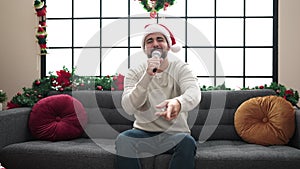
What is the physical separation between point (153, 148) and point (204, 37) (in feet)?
5.82

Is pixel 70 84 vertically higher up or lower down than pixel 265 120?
higher up

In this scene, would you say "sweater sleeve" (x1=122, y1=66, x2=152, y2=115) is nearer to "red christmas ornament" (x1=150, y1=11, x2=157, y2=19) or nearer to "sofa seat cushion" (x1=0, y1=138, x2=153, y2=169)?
"sofa seat cushion" (x1=0, y1=138, x2=153, y2=169)

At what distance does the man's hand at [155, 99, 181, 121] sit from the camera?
179cm

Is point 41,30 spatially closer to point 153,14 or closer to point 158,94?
point 153,14

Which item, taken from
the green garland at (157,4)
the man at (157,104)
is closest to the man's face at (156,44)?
the man at (157,104)

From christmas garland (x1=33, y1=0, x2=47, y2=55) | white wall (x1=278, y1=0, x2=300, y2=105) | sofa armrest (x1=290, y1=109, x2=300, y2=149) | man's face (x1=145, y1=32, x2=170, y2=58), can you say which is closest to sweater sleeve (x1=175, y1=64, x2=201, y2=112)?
man's face (x1=145, y1=32, x2=170, y2=58)

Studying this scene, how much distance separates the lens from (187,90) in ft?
7.39

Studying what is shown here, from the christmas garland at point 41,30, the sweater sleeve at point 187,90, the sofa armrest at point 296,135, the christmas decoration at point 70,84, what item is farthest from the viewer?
the christmas garland at point 41,30

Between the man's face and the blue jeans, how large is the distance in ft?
1.64

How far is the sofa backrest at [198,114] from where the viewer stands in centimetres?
296

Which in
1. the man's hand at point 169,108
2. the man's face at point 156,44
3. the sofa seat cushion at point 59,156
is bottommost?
the sofa seat cushion at point 59,156

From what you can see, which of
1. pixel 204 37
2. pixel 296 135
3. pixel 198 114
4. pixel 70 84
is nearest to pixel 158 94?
pixel 198 114

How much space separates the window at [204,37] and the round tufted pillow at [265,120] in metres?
0.84

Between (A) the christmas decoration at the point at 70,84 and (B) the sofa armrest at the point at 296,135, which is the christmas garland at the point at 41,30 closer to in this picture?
(A) the christmas decoration at the point at 70,84
